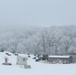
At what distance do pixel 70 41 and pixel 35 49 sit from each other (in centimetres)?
1132

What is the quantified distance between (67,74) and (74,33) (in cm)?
7816

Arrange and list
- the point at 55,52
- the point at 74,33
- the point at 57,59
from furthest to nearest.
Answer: the point at 74,33 → the point at 55,52 → the point at 57,59

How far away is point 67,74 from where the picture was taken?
70.2ft

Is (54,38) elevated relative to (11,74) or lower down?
elevated

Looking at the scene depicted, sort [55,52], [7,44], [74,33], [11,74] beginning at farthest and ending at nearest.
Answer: [74,33] → [7,44] → [55,52] → [11,74]

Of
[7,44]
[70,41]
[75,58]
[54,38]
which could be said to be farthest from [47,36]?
[75,58]

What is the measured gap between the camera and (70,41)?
81.2 metres

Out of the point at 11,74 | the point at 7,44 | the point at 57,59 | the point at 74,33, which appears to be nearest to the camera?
the point at 11,74

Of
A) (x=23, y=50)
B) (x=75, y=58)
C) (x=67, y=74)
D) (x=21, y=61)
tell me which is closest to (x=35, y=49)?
(x=23, y=50)

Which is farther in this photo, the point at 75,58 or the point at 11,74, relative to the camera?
the point at 75,58

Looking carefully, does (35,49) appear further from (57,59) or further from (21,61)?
(21,61)

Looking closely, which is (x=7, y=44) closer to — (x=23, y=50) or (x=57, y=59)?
(x=23, y=50)

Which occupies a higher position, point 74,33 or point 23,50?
point 74,33

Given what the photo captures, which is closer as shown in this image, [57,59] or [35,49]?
[57,59]
